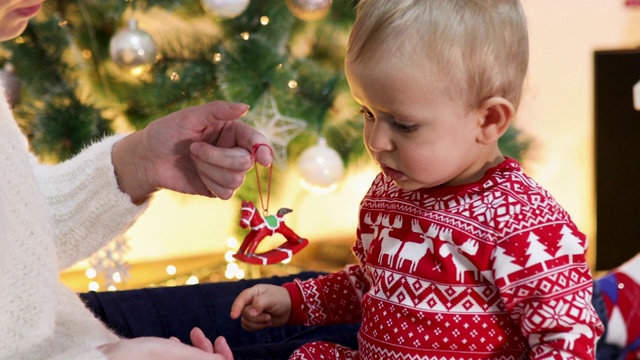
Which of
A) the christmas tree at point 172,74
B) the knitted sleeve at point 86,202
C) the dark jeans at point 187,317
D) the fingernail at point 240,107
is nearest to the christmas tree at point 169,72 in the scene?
the christmas tree at point 172,74

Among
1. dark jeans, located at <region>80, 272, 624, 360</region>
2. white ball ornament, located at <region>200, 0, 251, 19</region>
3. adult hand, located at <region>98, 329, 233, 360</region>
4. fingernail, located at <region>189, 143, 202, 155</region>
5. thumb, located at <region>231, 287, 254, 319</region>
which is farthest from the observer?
white ball ornament, located at <region>200, 0, 251, 19</region>

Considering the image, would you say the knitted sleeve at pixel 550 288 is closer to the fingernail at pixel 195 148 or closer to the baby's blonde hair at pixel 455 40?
the baby's blonde hair at pixel 455 40

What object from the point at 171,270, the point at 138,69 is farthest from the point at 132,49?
the point at 171,270

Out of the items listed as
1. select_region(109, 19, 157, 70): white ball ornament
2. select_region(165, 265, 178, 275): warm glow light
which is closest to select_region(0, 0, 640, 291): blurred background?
select_region(109, 19, 157, 70): white ball ornament

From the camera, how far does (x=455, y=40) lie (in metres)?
0.81

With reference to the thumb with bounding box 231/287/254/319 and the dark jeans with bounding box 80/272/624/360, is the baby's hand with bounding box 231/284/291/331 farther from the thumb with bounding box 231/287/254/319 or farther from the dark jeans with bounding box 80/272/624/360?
the dark jeans with bounding box 80/272/624/360

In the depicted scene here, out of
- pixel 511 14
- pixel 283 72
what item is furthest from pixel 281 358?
pixel 283 72

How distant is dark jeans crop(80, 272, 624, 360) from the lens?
1313 millimetres

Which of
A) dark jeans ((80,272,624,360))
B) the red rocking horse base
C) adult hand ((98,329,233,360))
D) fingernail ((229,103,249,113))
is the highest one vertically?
fingernail ((229,103,249,113))

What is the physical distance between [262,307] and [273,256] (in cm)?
9

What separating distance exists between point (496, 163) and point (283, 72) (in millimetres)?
1092

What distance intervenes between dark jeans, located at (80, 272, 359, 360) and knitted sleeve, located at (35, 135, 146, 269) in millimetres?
316

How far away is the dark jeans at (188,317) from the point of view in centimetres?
131

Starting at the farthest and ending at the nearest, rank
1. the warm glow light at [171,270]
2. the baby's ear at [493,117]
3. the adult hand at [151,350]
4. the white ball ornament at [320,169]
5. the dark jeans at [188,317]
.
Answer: the warm glow light at [171,270] < the white ball ornament at [320,169] < the dark jeans at [188,317] < the baby's ear at [493,117] < the adult hand at [151,350]
